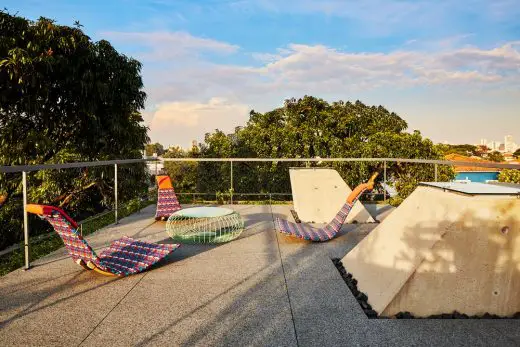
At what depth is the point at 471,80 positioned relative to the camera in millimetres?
17250

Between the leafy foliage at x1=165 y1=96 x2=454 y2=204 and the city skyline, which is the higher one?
the city skyline

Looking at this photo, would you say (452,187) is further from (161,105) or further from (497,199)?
(161,105)

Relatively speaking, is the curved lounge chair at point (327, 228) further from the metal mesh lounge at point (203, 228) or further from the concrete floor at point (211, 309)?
the metal mesh lounge at point (203, 228)

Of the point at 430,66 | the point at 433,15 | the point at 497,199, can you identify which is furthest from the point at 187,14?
the point at 497,199

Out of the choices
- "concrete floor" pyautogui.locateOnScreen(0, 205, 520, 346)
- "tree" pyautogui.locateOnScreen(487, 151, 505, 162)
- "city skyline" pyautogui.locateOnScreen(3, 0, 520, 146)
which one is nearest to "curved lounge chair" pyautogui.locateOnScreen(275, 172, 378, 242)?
"concrete floor" pyautogui.locateOnScreen(0, 205, 520, 346)

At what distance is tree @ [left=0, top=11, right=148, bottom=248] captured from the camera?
9.82 m

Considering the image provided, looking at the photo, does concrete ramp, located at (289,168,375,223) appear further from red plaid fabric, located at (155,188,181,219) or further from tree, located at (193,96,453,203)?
tree, located at (193,96,453,203)

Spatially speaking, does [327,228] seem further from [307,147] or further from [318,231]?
[307,147]

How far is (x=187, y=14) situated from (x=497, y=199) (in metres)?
11.1

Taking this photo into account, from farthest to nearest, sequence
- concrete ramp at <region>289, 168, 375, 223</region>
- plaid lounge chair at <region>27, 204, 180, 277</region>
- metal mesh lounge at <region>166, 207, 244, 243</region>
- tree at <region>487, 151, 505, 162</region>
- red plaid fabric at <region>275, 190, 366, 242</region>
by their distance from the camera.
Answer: tree at <region>487, 151, 505, 162</region> < concrete ramp at <region>289, 168, 375, 223</region> < metal mesh lounge at <region>166, 207, 244, 243</region> < red plaid fabric at <region>275, 190, 366, 242</region> < plaid lounge chair at <region>27, 204, 180, 277</region>

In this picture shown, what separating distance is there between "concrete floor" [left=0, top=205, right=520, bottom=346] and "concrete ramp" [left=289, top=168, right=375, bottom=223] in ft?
6.05

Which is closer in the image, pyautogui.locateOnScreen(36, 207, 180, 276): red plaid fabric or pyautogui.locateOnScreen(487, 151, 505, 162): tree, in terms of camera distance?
pyautogui.locateOnScreen(36, 207, 180, 276): red plaid fabric

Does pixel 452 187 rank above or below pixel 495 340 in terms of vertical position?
above

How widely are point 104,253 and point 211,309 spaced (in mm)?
1597
